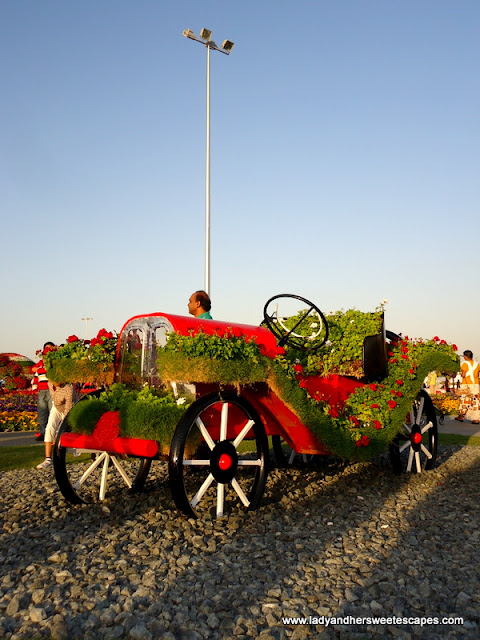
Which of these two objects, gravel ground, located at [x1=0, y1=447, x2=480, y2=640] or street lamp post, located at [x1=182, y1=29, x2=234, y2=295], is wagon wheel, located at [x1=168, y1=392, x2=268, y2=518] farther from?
street lamp post, located at [x1=182, y1=29, x2=234, y2=295]

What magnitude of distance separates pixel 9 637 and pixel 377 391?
4.04m

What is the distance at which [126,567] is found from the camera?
3.37 metres

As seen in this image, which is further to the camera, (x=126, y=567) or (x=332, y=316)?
(x=332, y=316)

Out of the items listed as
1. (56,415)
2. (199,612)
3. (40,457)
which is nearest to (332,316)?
(56,415)

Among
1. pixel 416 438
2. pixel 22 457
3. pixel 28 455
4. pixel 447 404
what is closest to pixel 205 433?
pixel 416 438

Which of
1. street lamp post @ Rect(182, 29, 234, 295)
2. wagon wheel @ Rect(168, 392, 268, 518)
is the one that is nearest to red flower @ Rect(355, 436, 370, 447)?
wagon wheel @ Rect(168, 392, 268, 518)

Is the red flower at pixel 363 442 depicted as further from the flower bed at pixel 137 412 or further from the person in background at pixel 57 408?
the person in background at pixel 57 408

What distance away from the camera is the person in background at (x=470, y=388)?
12531mm

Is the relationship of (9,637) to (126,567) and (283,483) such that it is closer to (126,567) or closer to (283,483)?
(126,567)

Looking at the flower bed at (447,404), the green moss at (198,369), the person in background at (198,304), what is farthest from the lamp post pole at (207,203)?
the green moss at (198,369)

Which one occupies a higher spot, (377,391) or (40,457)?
(377,391)

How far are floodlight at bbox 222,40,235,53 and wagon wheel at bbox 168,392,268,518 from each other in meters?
11.6

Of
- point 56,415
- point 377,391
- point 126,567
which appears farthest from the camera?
point 56,415

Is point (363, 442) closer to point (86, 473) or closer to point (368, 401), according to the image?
point (368, 401)
